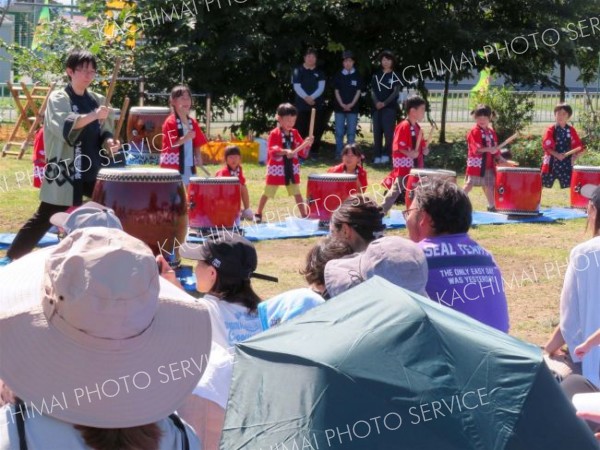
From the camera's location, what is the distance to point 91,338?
2.07m

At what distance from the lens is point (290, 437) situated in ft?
7.23

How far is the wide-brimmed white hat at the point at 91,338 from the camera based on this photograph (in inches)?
80.9

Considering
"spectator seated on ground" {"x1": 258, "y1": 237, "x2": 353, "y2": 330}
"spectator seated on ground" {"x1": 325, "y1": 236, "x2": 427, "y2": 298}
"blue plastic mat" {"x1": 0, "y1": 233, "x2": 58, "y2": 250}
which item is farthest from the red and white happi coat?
"spectator seated on ground" {"x1": 325, "y1": 236, "x2": 427, "y2": 298}

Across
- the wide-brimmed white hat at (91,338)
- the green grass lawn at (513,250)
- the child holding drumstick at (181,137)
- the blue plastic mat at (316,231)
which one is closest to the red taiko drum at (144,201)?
the blue plastic mat at (316,231)

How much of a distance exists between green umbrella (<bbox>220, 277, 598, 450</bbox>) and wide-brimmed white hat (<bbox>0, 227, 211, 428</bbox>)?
234 mm

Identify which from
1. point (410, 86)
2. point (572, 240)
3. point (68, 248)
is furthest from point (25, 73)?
point (68, 248)

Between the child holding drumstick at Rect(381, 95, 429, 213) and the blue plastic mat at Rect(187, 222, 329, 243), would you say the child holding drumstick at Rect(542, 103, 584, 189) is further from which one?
the blue plastic mat at Rect(187, 222, 329, 243)

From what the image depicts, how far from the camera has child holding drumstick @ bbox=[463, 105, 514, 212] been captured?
39.2 ft

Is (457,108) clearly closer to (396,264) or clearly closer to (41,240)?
(41,240)

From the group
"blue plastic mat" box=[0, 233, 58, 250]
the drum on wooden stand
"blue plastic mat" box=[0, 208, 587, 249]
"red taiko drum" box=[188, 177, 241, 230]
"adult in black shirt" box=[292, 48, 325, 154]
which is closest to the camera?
"blue plastic mat" box=[0, 233, 58, 250]

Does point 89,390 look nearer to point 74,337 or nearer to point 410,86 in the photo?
point 74,337

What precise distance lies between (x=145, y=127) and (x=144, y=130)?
47mm

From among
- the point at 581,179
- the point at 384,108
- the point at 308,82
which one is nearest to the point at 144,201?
the point at 581,179

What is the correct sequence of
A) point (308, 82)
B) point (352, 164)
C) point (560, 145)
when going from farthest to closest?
point (308, 82), point (560, 145), point (352, 164)
